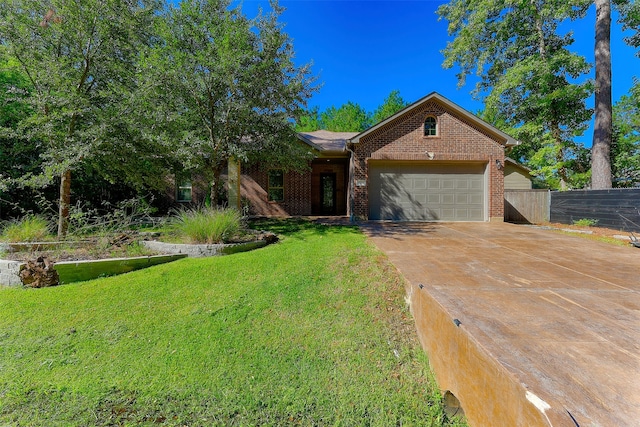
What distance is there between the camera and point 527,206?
11875 millimetres

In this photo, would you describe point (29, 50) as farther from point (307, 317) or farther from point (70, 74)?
point (307, 317)

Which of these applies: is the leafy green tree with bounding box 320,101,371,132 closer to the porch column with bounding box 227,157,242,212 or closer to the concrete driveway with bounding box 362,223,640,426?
the porch column with bounding box 227,157,242,212

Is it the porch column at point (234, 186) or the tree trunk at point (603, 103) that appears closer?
the porch column at point (234, 186)

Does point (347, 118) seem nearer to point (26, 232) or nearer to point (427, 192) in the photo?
point (427, 192)

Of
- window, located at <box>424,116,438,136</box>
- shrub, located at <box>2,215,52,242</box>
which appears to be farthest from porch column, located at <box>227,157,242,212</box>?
window, located at <box>424,116,438,136</box>

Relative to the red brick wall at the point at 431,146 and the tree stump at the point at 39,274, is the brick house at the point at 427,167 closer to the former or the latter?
the red brick wall at the point at 431,146

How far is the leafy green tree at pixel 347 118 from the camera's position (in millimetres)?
32312

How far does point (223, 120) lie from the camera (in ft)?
21.7

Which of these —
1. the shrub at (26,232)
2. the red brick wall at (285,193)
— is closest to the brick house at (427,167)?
the red brick wall at (285,193)

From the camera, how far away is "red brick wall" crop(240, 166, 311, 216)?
12617 mm

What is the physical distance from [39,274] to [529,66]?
61.9 feet

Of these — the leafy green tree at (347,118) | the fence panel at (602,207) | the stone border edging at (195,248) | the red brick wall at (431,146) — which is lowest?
the stone border edging at (195,248)

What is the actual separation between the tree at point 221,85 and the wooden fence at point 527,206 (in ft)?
33.8

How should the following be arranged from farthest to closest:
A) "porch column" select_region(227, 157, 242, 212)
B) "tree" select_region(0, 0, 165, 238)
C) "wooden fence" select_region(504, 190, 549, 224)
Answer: "wooden fence" select_region(504, 190, 549, 224)
"porch column" select_region(227, 157, 242, 212)
"tree" select_region(0, 0, 165, 238)
